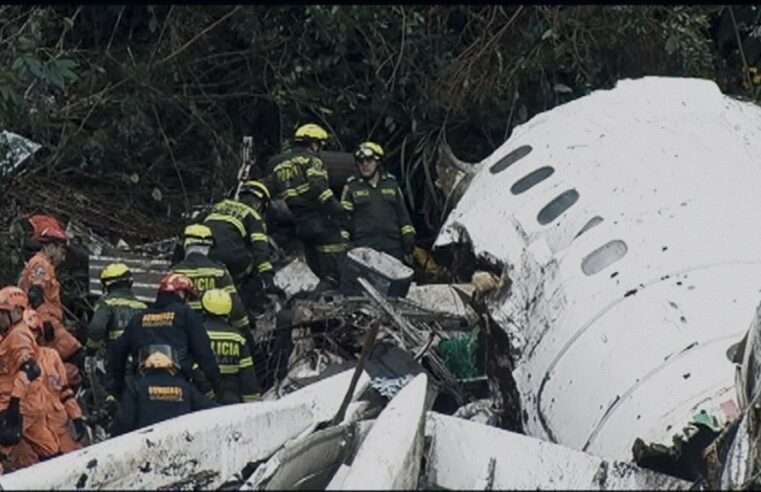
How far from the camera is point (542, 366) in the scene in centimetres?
1025

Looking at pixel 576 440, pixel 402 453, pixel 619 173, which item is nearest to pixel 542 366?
pixel 576 440

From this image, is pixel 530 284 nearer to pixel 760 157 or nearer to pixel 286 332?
pixel 760 157

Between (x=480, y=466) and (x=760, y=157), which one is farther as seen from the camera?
(x=760, y=157)

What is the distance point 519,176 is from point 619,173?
979mm

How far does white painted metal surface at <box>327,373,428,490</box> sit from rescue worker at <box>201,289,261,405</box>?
4857 mm

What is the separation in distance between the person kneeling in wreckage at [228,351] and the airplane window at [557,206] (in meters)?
2.10

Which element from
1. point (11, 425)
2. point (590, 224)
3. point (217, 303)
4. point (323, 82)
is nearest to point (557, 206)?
point (590, 224)

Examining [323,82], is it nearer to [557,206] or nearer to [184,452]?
[557,206]

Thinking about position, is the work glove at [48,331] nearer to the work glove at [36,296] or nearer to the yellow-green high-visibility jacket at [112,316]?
the work glove at [36,296]

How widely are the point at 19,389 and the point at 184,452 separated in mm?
4165

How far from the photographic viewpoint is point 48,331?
44.2 feet

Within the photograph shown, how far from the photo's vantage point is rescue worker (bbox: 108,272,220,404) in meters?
11.9

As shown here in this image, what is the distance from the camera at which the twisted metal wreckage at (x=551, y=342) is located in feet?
24.8

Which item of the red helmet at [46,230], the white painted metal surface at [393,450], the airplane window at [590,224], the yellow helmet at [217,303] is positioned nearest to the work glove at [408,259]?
the red helmet at [46,230]
